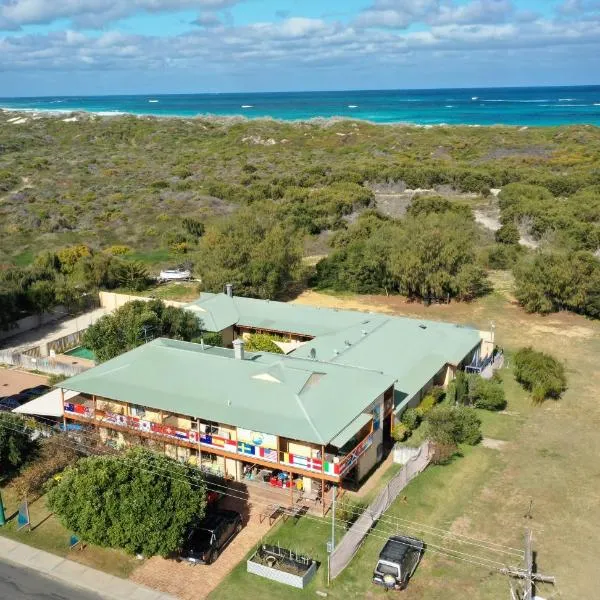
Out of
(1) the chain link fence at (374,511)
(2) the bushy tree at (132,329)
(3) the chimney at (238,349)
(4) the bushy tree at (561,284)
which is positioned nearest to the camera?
(1) the chain link fence at (374,511)

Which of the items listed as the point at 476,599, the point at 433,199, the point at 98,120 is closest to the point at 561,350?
the point at 476,599

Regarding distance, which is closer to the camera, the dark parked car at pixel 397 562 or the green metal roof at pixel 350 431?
the dark parked car at pixel 397 562

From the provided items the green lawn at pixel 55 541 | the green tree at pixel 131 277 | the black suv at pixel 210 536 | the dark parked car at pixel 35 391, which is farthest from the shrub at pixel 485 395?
the green tree at pixel 131 277

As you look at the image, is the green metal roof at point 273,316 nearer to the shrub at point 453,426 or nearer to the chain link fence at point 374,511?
the shrub at point 453,426

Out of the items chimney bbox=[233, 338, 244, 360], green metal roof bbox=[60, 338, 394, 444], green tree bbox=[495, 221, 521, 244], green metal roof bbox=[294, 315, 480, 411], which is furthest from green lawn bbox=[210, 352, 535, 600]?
green tree bbox=[495, 221, 521, 244]

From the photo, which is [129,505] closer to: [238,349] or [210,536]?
[210,536]

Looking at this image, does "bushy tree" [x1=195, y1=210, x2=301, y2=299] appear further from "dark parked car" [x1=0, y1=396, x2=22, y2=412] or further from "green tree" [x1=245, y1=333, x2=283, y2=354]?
"dark parked car" [x1=0, y1=396, x2=22, y2=412]
